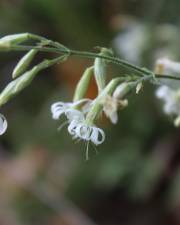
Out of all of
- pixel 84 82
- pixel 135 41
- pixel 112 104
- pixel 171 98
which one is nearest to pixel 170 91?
pixel 171 98

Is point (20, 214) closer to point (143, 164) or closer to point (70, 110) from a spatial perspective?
point (143, 164)

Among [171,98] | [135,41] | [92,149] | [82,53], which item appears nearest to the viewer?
[82,53]

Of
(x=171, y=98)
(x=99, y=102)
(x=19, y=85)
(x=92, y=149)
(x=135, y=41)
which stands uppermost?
(x=135, y=41)

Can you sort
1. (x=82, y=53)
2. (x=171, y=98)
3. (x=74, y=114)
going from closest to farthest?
1. (x=82, y=53)
2. (x=74, y=114)
3. (x=171, y=98)

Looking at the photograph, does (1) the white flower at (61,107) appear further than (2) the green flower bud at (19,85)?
Yes

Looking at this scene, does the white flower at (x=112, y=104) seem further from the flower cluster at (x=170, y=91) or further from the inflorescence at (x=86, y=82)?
the flower cluster at (x=170, y=91)

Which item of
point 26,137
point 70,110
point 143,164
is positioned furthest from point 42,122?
point 70,110

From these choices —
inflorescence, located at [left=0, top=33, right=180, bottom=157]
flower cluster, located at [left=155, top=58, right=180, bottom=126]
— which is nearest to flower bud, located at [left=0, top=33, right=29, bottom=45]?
inflorescence, located at [left=0, top=33, right=180, bottom=157]

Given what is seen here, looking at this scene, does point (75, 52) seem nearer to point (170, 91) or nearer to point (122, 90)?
point (122, 90)

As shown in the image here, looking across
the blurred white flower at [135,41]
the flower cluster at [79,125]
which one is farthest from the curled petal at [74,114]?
the blurred white flower at [135,41]
